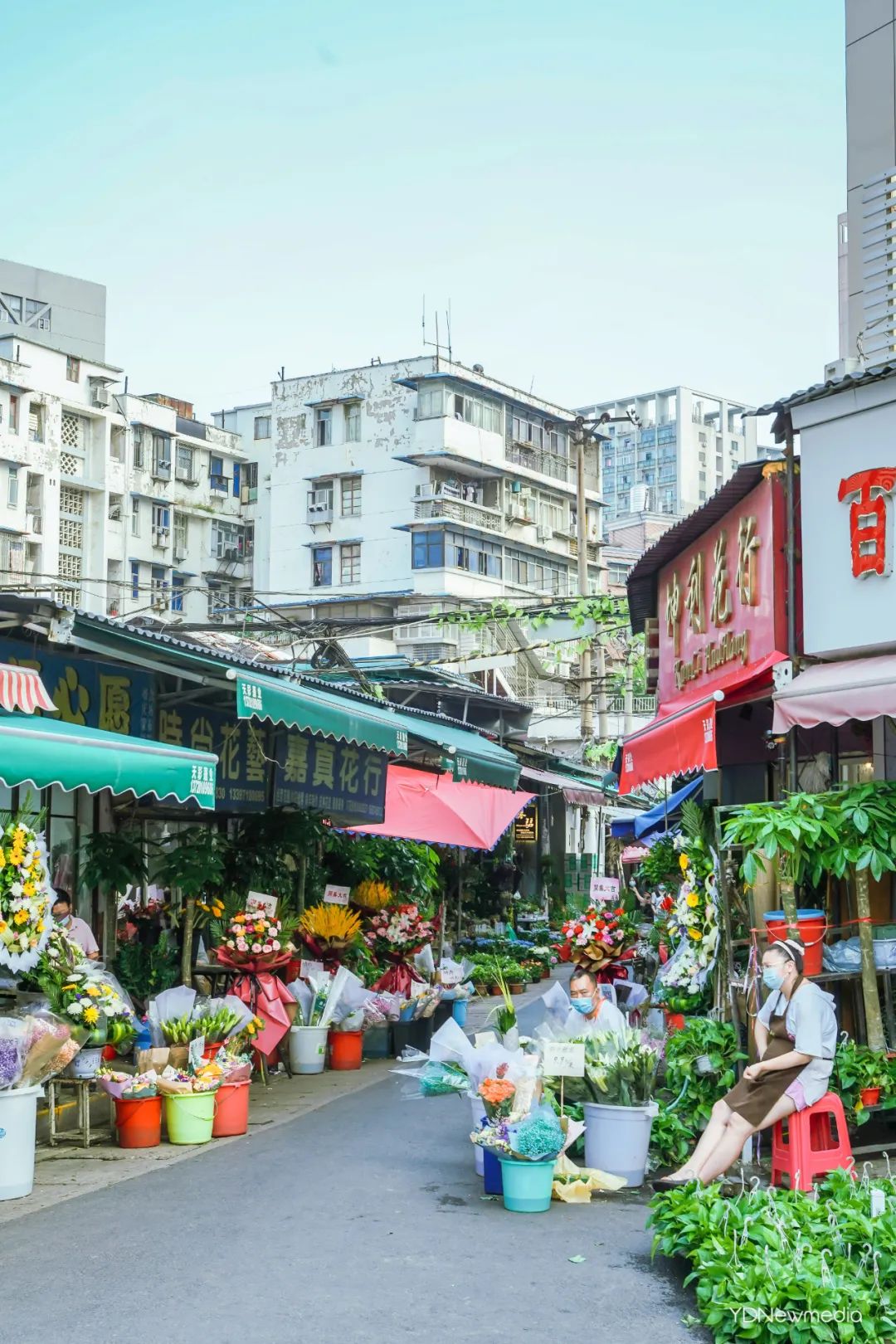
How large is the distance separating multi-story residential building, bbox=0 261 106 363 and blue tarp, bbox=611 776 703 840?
1397 inches

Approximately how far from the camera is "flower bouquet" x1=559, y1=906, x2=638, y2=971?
44.4 ft

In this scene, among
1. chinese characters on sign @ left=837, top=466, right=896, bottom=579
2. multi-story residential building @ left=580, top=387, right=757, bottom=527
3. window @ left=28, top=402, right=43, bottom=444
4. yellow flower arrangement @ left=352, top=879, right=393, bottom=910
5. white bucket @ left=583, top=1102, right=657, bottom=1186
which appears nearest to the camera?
white bucket @ left=583, top=1102, right=657, bottom=1186

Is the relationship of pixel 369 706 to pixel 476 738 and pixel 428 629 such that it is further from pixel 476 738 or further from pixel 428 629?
pixel 428 629

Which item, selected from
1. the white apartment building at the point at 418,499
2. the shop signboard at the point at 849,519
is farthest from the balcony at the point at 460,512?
the shop signboard at the point at 849,519

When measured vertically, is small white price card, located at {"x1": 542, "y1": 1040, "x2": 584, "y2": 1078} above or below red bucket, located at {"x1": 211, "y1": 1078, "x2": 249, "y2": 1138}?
above

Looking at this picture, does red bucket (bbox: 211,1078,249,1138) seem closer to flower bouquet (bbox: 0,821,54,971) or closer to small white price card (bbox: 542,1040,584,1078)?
flower bouquet (bbox: 0,821,54,971)

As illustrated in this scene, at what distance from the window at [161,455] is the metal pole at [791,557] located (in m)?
54.4

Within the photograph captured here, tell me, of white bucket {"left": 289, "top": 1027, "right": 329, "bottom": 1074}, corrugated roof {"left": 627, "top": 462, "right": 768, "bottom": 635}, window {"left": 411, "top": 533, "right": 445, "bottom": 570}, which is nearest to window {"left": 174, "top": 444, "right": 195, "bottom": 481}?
window {"left": 411, "top": 533, "right": 445, "bottom": 570}

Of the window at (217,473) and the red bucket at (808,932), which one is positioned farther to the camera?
the window at (217,473)

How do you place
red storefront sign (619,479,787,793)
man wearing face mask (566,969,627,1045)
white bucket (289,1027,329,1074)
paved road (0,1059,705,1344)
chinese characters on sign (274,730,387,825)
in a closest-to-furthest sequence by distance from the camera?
paved road (0,1059,705,1344) < man wearing face mask (566,969,627,1045) < red storefront sign (619,479,787,793) < white bucket (289,1027,329,1074) < chinese characters on sign (274,730,387,825)

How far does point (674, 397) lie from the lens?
15362 cm

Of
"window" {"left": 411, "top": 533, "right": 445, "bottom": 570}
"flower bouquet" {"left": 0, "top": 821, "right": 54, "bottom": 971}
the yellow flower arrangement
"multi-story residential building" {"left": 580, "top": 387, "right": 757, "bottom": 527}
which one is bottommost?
the yellow flower arrangement

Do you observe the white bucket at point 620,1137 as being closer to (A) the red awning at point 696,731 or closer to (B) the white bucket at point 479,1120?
(B) the white bucket at point 479,1120

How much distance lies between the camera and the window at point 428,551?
2261 inches
